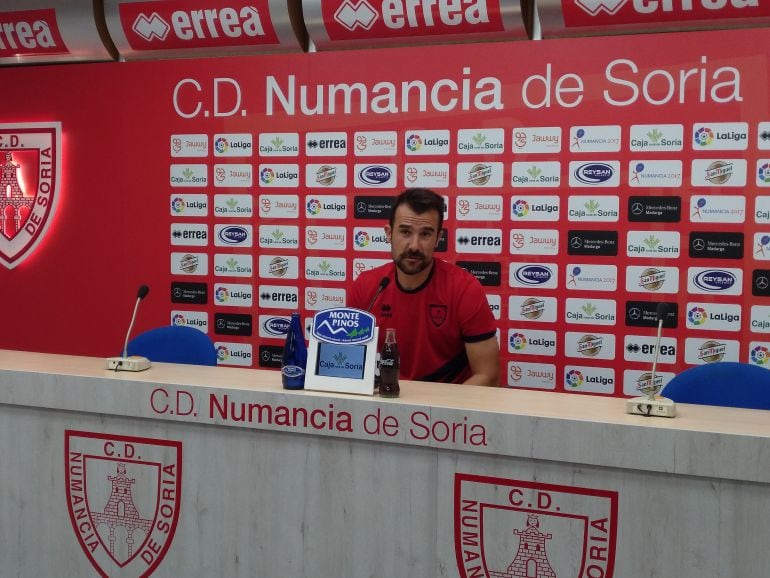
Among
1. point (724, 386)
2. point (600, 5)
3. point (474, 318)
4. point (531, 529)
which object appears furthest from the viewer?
point (600, 5)

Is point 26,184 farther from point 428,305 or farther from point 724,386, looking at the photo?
point 724,386

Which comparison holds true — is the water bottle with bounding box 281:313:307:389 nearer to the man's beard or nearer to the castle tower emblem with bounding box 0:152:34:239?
the man's beard

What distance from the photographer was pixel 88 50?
4.14 m

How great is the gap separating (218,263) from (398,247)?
4.86 ft

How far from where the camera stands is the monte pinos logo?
4355mm

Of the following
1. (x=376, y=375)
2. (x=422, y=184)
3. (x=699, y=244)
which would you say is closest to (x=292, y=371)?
(x=376, y=375)

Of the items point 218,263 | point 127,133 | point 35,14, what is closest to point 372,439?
point 218,263

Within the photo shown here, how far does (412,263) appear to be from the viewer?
2898 mm

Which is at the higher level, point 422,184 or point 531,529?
point 422,184

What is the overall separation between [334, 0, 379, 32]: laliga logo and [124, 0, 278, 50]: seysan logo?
0.35 metres

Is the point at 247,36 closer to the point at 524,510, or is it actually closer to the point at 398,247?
the point at 398,247

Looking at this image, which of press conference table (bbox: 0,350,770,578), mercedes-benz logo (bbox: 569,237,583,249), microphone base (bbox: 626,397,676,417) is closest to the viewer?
press conference table (bbox: 0,350,770,578)

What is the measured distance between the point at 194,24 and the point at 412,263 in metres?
1.87

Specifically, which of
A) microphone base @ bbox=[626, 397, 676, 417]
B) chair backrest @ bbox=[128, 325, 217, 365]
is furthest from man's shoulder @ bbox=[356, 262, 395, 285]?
microphone base @ bbox=[626, 397, 676, 417]
